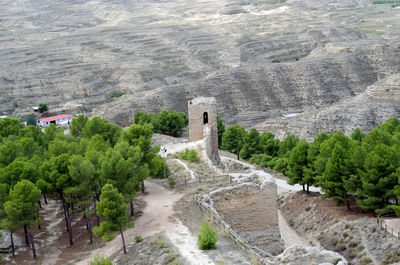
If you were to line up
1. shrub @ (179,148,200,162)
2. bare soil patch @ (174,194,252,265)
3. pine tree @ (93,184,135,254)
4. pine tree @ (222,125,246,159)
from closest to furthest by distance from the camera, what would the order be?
bare soil patch @ (174,194,252,265)
pine tree @ (93,184,135,254)
shrub @ (179,148,200,162)
pine tree @ (222,125,246,159)

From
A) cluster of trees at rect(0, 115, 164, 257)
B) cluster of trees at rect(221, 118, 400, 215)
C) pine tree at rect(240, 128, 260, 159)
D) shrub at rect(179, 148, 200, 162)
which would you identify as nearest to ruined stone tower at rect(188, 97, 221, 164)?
shrub at rect(179, 148, 200, 162)

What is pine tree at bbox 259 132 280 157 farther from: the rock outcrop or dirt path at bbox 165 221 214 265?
the rock outcrop

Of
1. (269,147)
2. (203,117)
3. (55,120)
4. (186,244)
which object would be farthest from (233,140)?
(186,244)

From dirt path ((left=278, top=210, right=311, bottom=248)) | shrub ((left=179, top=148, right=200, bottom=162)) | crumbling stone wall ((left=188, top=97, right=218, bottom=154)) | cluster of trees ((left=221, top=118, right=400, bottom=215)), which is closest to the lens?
cluster of trees ((left=221, top=118, right=400, bottom=215))

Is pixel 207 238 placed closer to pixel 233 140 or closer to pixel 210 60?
pixel 233 140

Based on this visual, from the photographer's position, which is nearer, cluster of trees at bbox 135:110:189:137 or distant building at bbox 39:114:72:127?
cluster of trees at bbox 135:110:189:137

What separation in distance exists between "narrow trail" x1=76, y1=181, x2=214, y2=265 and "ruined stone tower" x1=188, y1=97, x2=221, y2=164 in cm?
1301

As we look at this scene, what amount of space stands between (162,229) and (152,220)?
1.76 metres

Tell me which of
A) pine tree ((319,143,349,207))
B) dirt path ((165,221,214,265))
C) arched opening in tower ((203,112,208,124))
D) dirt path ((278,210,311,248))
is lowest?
dirt path ((278,210,311,248))

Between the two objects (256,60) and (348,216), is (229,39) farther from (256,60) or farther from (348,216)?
(348,216)

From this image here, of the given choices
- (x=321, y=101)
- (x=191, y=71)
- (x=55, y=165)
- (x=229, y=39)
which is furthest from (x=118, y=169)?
(x=229, y=39)

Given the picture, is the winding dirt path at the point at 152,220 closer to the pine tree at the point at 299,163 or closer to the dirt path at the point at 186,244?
the dirt path at the point at 186,244

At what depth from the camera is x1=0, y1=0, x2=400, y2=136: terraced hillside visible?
8425 centimetres

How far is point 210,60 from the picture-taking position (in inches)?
4326
